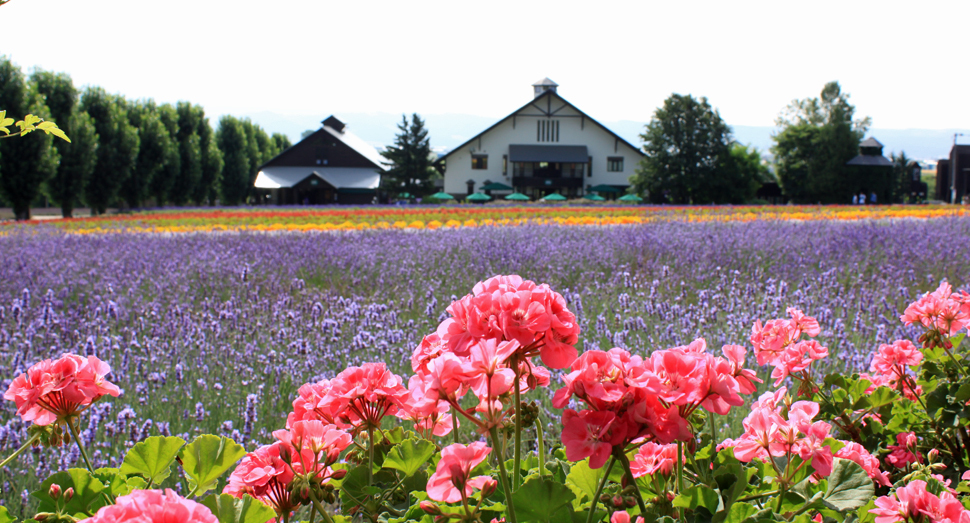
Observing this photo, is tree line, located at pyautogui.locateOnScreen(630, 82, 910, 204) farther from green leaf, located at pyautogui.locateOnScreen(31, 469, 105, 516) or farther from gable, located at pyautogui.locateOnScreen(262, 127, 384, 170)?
green leaf, located at pyautogui.locateOnScreen(31, 469, 105, 516)

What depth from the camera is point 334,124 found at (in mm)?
58375

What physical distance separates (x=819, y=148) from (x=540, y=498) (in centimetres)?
5387

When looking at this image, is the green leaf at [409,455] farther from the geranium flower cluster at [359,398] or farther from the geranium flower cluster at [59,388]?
the geranium flower cluster at [59,388]

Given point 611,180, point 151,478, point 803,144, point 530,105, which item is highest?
point 530,105

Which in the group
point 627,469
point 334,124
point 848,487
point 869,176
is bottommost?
point 848,487

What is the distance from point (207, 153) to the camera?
45.2 m

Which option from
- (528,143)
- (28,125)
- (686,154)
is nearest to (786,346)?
(28,125)

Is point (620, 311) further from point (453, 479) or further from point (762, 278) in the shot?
point (453, 479)

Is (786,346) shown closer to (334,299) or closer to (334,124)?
(334,299)

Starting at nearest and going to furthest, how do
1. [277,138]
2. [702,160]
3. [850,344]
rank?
[850,344], [702,160], [277,138]

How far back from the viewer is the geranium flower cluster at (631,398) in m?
0.75

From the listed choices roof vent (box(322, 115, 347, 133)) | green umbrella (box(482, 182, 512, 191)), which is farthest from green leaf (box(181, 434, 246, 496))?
roof vent (box(322, 115, 347, 133))

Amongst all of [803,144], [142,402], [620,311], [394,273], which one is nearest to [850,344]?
[620,311]

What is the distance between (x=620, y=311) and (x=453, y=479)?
4255 mm
